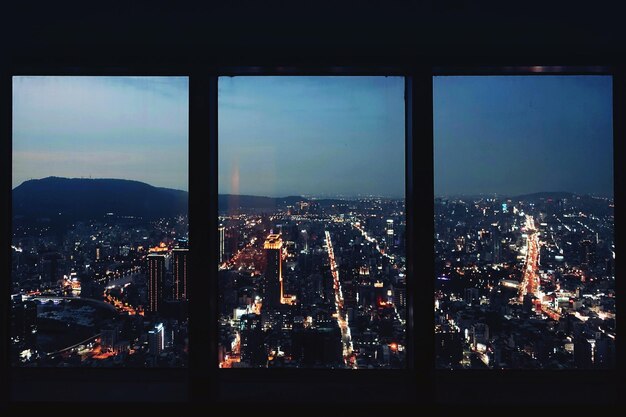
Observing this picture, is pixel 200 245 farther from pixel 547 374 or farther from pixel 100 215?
pixel 547 374

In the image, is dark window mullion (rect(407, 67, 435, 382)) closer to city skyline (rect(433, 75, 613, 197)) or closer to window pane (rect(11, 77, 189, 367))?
city skyline (rect(433, 75, 613, 197))

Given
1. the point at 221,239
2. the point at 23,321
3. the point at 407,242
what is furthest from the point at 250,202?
the point at 23,321
